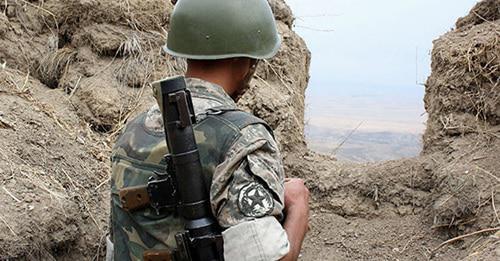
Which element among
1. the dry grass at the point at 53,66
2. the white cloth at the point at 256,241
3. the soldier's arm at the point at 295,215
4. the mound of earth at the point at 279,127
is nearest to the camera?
the white cloth at the point at 256,241

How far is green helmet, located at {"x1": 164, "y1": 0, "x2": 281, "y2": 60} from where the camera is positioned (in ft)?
7.24

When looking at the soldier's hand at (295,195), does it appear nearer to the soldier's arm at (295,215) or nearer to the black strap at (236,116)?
the soldier's arm at (295,215)

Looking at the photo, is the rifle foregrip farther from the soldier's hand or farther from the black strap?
the soldier's hand

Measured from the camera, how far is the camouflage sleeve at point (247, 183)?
188 cm

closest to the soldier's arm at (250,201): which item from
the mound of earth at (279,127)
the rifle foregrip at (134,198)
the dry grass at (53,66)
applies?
the rifle foregrip at (134,198)

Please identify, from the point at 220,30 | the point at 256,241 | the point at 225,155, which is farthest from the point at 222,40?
the point at 256,241

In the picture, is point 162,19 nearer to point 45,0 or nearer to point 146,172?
point 45,0

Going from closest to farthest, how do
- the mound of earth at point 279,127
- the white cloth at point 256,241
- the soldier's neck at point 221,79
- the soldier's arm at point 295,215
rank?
the white cloth at point 256,241, the soldier's arm at point 295,215, the soldier's neck at point 221,79, the mound of earth at point 279,127

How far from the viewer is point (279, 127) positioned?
208 inches

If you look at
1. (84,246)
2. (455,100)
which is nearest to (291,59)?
(455,100)

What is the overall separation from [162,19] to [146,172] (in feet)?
11.9

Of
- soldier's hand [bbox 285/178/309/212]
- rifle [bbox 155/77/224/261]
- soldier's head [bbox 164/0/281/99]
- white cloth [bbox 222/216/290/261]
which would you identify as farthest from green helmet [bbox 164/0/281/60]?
white cloth [bbox 222/216/290/261]

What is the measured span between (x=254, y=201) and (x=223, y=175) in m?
0.12

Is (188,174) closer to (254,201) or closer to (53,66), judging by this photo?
(254,201)
